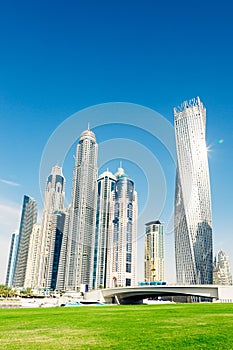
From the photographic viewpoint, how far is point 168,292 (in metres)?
78.8

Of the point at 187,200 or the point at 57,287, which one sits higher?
the point at 187,200

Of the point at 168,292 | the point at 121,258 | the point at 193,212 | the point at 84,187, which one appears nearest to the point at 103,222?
the point at 193,212

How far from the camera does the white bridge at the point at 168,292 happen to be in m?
66.8

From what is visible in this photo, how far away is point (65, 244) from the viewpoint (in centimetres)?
16862

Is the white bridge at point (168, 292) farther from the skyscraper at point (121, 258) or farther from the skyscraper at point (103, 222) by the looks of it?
the skyscraper at point (121, 258)

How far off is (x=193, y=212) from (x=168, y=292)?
202 feet

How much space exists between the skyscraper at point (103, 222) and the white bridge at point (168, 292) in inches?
979

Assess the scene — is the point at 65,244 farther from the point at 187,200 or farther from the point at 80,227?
the point at 80,227

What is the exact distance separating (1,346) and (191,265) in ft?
435

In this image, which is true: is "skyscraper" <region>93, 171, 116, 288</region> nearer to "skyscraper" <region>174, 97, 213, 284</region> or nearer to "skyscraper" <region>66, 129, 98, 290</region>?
"skyscraper" <region>66, 129, 98, 290</region>

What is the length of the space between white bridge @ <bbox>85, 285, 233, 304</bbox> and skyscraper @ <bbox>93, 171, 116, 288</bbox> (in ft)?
81.6

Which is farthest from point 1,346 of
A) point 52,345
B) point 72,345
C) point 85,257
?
point 85,257

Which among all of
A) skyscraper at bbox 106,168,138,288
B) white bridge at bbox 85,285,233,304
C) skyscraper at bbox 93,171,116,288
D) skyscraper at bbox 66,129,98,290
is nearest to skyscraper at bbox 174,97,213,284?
skyscraper at bbox 106,168,138,288

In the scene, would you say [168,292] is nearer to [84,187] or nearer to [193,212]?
[84,187]
